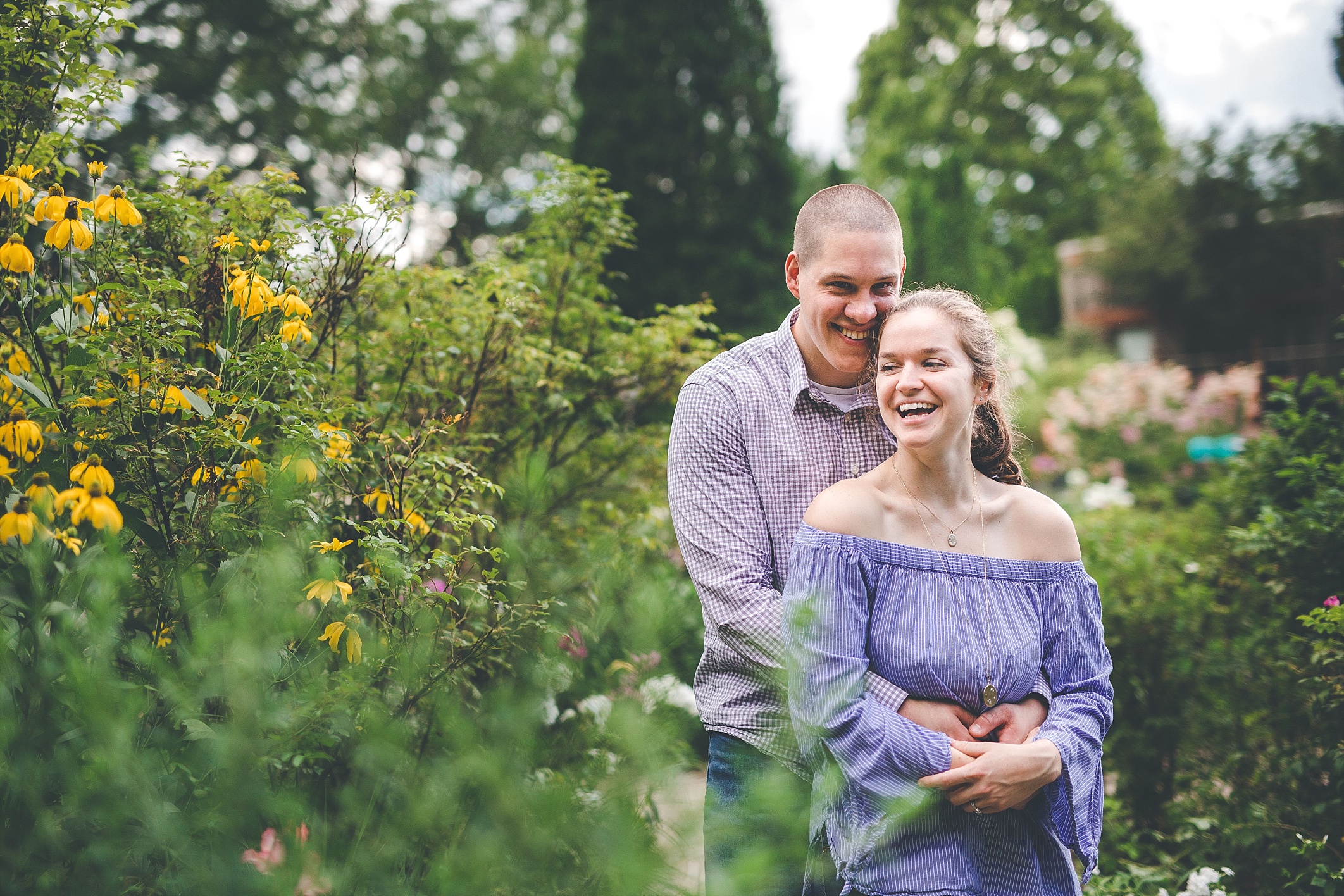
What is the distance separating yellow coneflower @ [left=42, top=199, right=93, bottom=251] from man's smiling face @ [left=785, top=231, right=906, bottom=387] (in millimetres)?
1670

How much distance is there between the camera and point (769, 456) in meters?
2.20

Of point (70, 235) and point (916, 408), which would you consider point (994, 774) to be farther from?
point (70, 235)

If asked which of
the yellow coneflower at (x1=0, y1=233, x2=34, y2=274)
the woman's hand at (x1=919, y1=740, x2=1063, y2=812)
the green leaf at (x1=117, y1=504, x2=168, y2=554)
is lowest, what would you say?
the woman's hand at (x1=919, y1=740, x2=1063, y2=812)

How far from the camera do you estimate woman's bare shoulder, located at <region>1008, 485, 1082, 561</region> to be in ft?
6.44

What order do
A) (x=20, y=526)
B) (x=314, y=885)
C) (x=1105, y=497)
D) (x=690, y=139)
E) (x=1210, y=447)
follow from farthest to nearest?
(x=690, y=139)
(x=1210, y=447)
(x=1105, y=497)
(x=20, y=526)
(x=314, y=885)

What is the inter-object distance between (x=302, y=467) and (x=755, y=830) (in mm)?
1272

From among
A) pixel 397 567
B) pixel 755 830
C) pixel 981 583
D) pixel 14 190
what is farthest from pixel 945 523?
pixel 14 190

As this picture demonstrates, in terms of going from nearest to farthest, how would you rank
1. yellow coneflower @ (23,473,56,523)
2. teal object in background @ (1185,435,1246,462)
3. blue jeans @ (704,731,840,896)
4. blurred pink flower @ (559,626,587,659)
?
blue jeans @ (704,731,840,896), yellow coneflower @ (23,473,56,523), blurred pink flower @ (559,626,587,659), teal object in background @ (1185,435,1246,462)

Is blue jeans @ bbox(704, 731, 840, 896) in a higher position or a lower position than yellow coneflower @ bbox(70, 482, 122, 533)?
lower

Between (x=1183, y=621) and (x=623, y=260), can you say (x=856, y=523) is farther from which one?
(x=623, y=260)

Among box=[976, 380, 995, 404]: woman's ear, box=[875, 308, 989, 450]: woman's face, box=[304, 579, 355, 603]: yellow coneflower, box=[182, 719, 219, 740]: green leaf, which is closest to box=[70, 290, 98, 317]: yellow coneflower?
box=[304, 579, 355, 603]: yellow coneflower

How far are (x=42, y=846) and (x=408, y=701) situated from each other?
1.72 feet

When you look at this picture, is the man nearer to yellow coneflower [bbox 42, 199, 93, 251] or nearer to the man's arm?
the man's arm

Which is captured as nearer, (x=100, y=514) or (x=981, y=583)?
(x=100, y=514)
